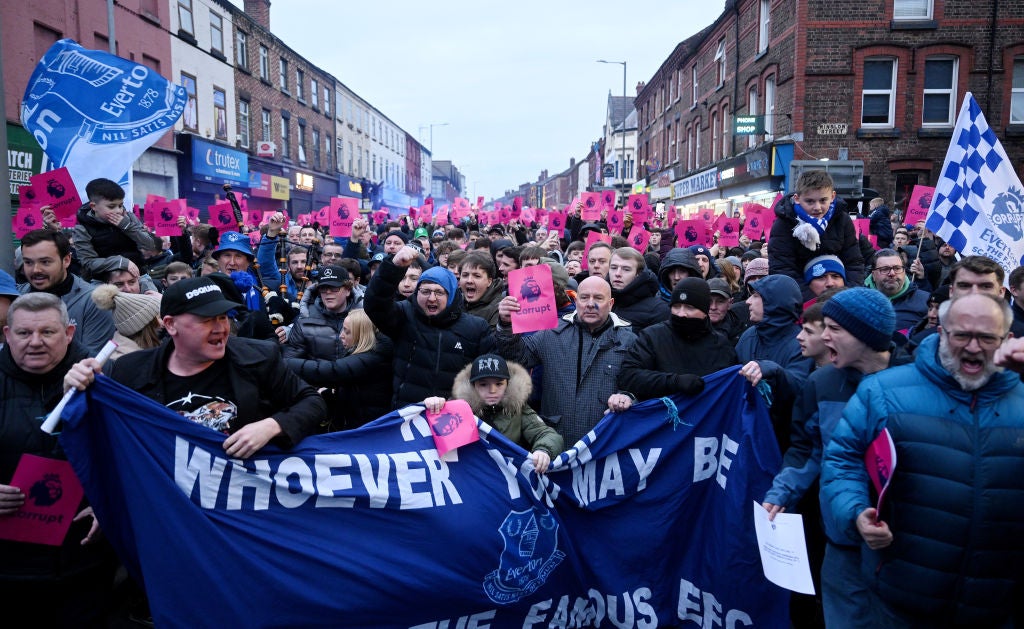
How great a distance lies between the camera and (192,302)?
2971 mm

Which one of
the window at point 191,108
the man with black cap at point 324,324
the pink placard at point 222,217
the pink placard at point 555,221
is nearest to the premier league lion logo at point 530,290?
the man with black cap at point 324,324

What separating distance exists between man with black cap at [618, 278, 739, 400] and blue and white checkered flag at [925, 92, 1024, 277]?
2.65 meters

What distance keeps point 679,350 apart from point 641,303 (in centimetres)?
116

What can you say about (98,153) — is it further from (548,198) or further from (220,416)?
(548,198)

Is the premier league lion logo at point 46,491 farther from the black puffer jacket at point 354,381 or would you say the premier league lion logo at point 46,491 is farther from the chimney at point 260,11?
the chimney at point 260,11

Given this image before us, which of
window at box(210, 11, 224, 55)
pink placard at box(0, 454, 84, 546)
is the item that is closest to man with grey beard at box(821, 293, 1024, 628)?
pink placard at box(0, 454, 84, 546)

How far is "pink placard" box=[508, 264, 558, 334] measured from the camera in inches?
183

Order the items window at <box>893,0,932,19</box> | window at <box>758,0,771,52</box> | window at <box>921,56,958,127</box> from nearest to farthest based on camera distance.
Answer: window at <box>893,0,932,19</box>
window at <box>921,56,958,127</box>
window at <box>758,0,771,52</box>

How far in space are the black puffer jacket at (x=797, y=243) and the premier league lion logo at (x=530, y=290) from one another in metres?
2.24

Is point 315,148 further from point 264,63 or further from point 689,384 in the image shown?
point 689,384

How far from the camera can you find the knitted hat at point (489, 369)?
3936mm

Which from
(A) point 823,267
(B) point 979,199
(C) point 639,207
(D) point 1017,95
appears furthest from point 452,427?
(D) point 1017,95

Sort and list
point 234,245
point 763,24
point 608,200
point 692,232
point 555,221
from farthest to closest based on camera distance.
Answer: point 763,24, point 608,200, point 555,221, point 692,232, point 234,245

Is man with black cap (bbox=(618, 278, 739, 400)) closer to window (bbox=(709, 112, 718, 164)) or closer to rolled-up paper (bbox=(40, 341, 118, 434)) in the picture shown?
rolled-up paper (bbox=(40, 341, 118, 434))
